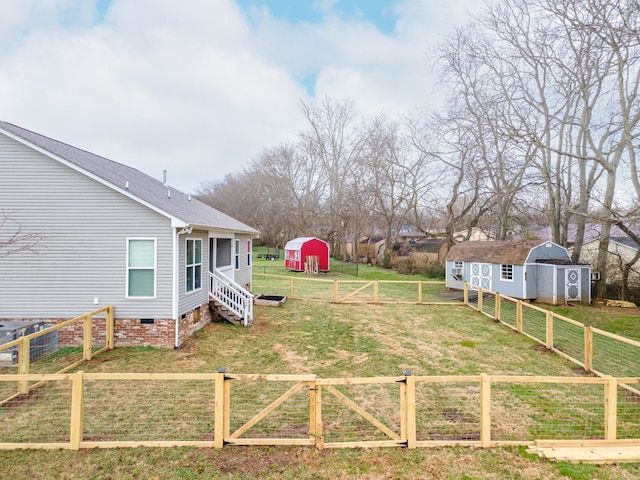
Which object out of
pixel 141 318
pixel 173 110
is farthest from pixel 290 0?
pixel 141 318

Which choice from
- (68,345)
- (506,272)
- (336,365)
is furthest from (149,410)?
(506,272)

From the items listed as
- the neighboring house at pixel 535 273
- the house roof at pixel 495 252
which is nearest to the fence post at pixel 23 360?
the neighboring house at pixel 535 273

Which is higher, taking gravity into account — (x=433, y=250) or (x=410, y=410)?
(x=433, y=250)

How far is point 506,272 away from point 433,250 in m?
13.9

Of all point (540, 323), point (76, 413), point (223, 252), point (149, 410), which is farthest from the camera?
point (223, 252)

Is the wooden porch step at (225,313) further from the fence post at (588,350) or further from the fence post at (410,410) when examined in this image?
the fence post at (588,350)

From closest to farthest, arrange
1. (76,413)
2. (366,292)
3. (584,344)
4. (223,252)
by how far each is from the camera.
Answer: (76,413) < (584,344) < (223,252) < (366,292)

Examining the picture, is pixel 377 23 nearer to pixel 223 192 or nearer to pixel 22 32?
pixel 22 32

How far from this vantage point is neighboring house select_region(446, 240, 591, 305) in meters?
15.4

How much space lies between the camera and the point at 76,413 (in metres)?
4.21

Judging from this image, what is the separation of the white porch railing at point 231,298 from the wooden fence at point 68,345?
3.24m

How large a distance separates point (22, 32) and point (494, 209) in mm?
30371

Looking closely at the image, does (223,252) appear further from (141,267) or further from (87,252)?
(87,252)

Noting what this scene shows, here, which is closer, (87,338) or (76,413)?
(76,413)
